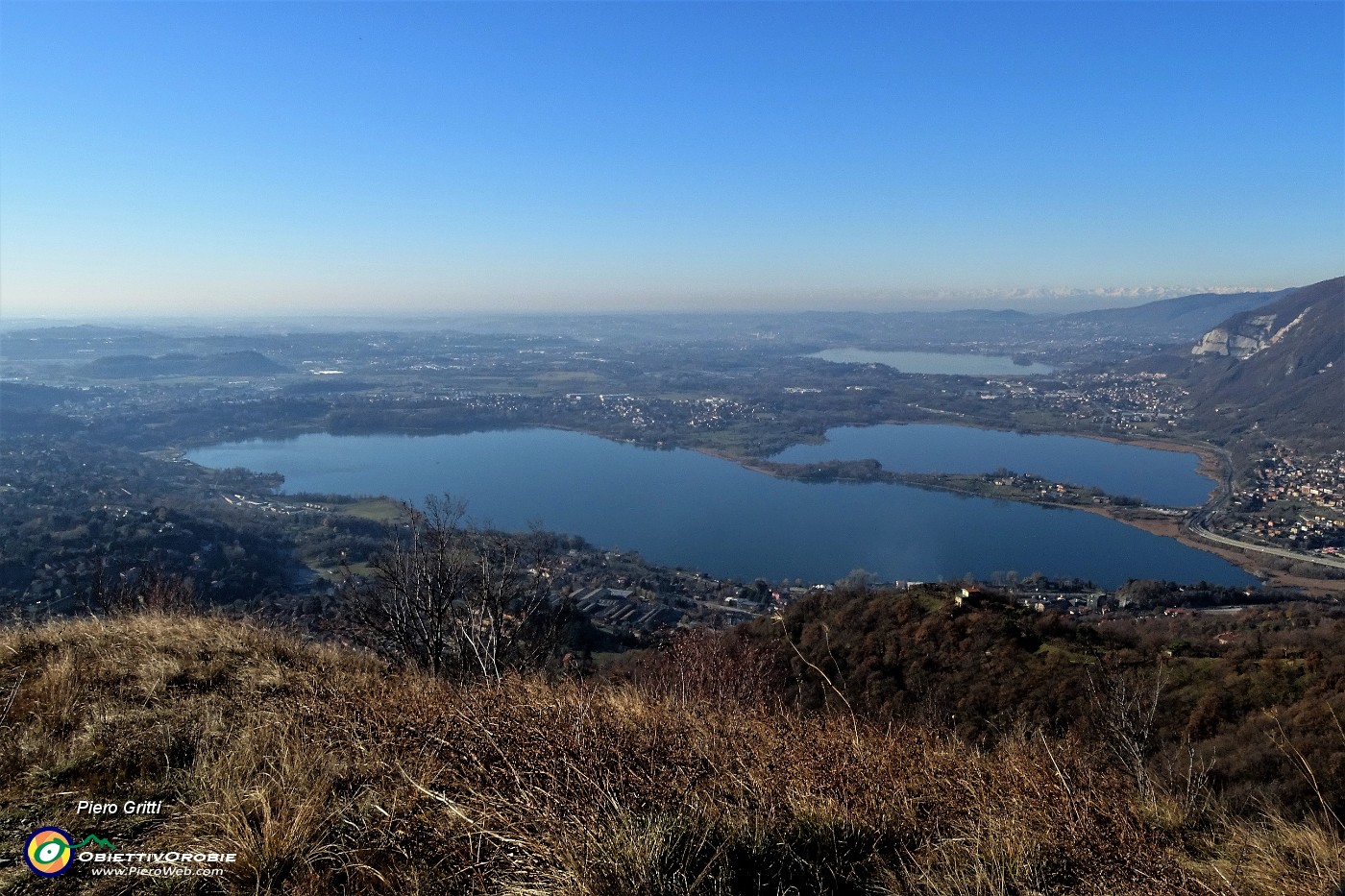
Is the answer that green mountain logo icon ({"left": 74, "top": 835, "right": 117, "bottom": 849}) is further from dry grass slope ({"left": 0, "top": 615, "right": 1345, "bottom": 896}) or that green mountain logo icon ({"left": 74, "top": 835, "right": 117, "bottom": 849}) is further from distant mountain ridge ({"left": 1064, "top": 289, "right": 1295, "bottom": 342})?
distant mountain ridge ({"left": 1064, "top": 289, "right": 1295, "bottom": 342})

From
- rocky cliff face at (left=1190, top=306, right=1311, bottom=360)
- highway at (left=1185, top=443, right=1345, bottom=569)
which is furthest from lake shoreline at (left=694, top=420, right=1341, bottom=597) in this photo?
rocky cliff face at (left=1190, top=306, right=1311, bottom=360)

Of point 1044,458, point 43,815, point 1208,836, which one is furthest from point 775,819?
point 1044,458

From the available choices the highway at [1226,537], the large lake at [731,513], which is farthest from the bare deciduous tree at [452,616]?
the highway at [1226,537]

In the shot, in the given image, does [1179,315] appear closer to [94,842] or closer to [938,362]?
[938,362]

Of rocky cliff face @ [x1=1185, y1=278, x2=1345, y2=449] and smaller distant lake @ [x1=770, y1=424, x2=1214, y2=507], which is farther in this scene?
rocky cliff face @ [x1=1185, y1=278, x2=1345, y2=449]

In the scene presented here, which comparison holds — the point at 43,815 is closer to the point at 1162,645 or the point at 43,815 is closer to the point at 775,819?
the point at 775,819

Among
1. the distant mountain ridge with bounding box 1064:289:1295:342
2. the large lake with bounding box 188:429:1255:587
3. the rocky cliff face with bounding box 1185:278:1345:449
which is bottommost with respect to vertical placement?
the large lake with bounding box 188:429:1255:587

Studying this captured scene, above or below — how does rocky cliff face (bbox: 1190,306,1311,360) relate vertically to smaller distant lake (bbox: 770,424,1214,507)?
above
